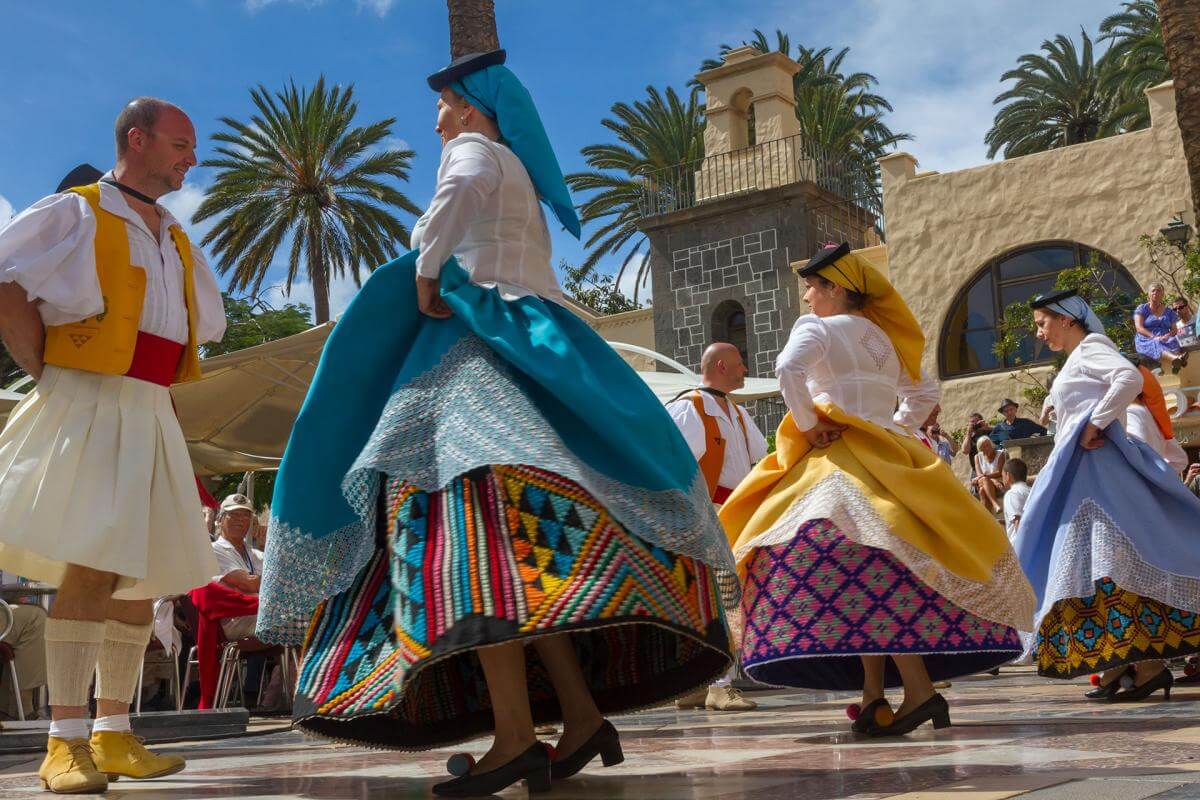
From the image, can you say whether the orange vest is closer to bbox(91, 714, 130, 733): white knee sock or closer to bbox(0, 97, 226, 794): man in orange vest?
bbox(0, 97, 226, 794): man in orange vest

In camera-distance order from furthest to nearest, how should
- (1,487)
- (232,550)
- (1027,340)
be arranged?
(1027,340), (232,550), (1,487)

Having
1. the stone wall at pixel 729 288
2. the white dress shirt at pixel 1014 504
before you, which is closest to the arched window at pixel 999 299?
the stone wall at pixel 729 288

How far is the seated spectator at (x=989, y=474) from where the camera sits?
1464cm

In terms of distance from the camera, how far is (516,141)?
382cm

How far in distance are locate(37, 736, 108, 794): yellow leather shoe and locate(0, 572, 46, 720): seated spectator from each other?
428cm

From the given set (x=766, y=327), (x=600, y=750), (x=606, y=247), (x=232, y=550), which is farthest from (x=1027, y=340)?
(x=600, y=750)

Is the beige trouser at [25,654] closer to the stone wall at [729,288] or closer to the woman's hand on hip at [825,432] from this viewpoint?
the woman's hand on hip at [825,432]

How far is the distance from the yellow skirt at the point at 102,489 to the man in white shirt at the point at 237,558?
4.17m

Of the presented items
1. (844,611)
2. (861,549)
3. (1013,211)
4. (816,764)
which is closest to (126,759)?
(816,764)

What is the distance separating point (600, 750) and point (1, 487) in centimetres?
177

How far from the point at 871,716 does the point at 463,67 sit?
96.7 inches

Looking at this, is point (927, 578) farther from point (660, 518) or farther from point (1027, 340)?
point (1027, 340)

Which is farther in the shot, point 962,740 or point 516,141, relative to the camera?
point 962,740

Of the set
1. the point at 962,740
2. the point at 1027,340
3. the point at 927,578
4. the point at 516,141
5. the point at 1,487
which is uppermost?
the point at 1027,340
